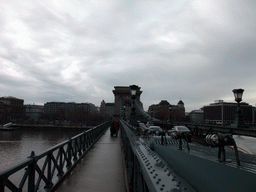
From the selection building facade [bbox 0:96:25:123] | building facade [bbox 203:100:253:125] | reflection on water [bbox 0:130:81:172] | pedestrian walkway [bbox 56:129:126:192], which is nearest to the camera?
pedestrian walkway [bbox 56:129:126:192]

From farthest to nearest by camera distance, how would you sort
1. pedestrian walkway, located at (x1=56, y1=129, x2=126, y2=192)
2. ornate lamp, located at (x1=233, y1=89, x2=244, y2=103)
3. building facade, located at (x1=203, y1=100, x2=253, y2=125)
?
building facade, located at (x1=203, y1=100, x2=253, y2=125) < ornate lamp, located at (x1=233, y1=89, x2=244, y2=103) < pedestrian walkway, located at (x1=56, y1=129, x2=126, y2=192)

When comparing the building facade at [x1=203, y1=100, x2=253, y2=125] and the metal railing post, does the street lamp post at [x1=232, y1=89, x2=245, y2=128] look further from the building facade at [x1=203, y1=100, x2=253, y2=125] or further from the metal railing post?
the building facade at [x1=203, y1=100, x2=253, y2=125]

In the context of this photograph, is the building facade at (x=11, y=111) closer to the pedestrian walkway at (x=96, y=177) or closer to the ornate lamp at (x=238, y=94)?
the pedestrian walkway at (x=96, y=177)

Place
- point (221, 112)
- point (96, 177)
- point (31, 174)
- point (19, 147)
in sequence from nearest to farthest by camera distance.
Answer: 1. point (31, 174)
2. point (96, 177)
3. point (19, 147)
4. point (221, 112)

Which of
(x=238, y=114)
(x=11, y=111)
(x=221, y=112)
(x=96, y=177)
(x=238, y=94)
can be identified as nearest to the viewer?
(x=96, y=177)

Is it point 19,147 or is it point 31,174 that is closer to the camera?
point 31,174

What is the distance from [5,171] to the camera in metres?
2.64

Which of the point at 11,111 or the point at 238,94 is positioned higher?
the point at 238,94

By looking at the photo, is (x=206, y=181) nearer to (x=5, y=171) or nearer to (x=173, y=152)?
(x=173, y=152)

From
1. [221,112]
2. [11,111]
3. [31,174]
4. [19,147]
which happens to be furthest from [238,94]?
[11,111]

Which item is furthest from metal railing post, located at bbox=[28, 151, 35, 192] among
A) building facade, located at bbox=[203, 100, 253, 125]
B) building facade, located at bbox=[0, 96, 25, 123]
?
building facade, located at bbox=[0, 96, 25, 123]

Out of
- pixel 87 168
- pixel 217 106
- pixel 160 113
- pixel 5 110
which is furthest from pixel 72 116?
pixel 87 168

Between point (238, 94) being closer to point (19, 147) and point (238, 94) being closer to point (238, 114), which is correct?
point (238, 114)

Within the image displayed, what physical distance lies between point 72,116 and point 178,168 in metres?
133
